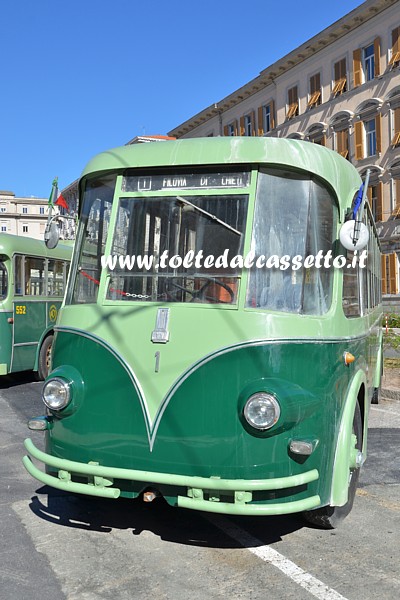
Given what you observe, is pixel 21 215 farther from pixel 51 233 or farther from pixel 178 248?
pixel 178 248

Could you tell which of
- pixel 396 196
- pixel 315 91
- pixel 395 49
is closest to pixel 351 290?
pixel 396 196

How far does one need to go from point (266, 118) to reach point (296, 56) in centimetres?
510

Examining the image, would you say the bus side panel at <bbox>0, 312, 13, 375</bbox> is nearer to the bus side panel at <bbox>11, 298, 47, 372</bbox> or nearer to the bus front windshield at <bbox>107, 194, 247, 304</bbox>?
the bus side panel at <bbox>11, 298, 47, 372</bbox>

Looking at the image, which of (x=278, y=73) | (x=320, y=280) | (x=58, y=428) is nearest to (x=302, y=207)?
(x=320, y=280)

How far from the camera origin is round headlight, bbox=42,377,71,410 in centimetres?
436

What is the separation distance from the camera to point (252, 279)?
4.29 metres

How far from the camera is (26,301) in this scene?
12.1 meters

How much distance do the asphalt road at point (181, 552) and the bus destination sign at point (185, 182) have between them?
2.43m

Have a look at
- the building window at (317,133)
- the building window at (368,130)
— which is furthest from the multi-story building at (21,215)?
the building window at (368,130)

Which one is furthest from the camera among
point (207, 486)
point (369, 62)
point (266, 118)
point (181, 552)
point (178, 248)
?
point (266, 118)

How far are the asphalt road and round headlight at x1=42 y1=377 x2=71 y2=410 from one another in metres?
0.97

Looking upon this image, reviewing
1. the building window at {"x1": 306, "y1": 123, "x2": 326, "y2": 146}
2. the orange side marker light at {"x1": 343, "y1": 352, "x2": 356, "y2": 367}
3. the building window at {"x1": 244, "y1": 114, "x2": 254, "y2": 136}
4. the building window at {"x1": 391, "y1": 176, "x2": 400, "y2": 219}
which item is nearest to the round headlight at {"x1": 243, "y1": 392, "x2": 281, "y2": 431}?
the orange side marker light at {"x1": 343, "y1": 352, "x2": 356, "y2": 367}

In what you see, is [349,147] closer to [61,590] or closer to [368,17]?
[368,17]

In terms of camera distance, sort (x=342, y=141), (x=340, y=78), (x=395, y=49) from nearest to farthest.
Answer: (x=395, y=49), (x=340, y=78), (x=342, y=141)
